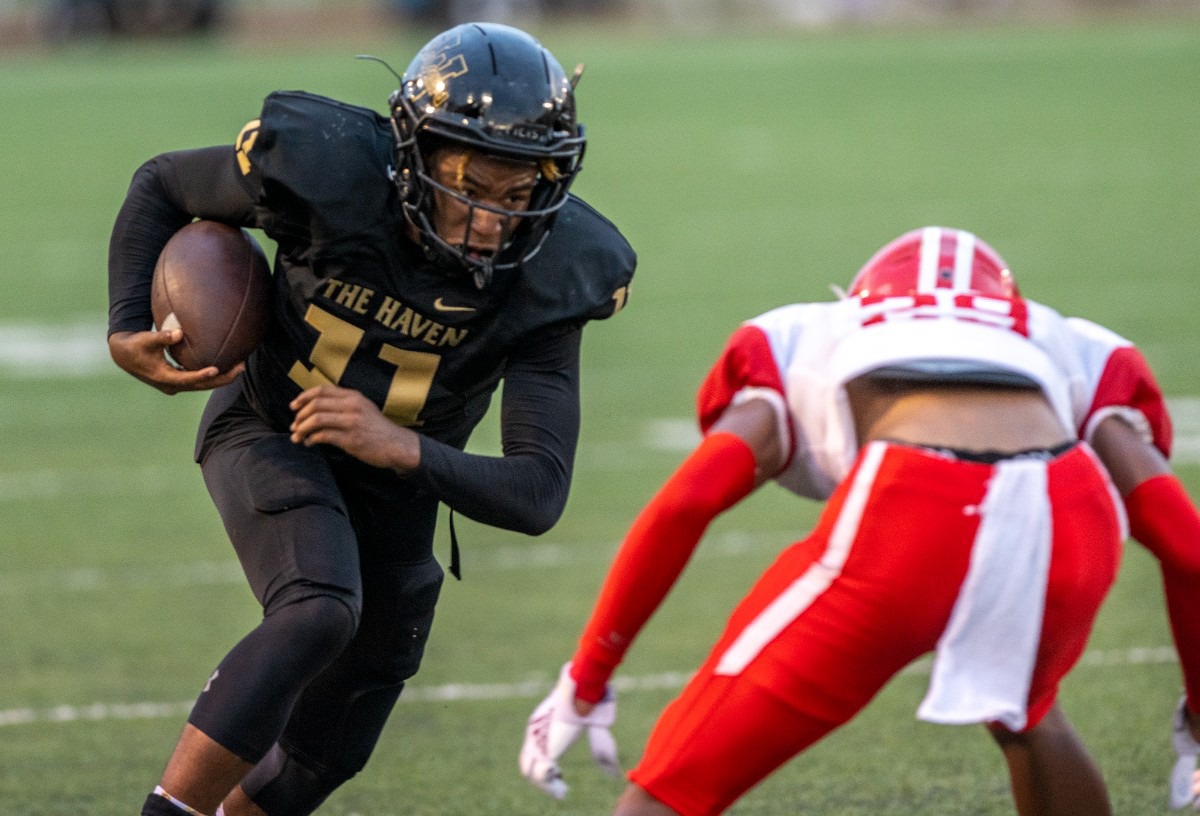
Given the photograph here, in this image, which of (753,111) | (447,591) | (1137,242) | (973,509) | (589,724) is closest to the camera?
(973,509)

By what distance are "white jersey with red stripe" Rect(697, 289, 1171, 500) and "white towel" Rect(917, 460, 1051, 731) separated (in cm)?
20

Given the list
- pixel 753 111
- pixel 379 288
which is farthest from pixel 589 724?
pixel 753 111

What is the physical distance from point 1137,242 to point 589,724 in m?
10.3

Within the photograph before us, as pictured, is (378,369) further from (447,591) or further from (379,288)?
(447,591)

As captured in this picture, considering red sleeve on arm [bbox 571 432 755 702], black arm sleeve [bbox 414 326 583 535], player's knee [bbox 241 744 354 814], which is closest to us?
red sleeve on arm [bbox 571 432 755 702]

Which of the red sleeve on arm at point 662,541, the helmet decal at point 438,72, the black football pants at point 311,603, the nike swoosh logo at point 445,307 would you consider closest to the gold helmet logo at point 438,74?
the helmet decal at point 438,72

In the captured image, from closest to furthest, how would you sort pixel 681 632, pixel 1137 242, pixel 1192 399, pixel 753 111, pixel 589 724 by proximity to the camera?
pixel 589 724
pixel 681 632
pixel 1192 399
pixel 1137 242
pixel 753 111

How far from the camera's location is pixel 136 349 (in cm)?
355

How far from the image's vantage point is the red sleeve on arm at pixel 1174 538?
3193mm

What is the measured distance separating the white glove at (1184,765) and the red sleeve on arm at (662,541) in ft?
3.17

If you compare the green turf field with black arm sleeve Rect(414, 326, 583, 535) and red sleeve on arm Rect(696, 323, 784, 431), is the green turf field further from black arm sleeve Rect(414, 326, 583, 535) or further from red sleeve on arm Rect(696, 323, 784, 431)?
red sleeve on arm Rect(696, 323, 784, 431)

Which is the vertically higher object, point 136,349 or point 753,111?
point 136,349

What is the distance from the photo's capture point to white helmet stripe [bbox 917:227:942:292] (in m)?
3.24

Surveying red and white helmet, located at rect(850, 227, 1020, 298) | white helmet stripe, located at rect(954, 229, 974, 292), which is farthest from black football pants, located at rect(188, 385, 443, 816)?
white helmet stripe, located at rect(954, 229, 974, 292)
